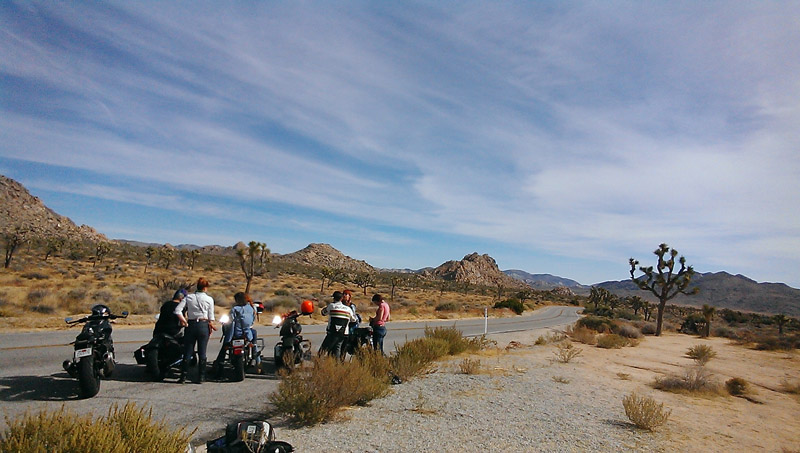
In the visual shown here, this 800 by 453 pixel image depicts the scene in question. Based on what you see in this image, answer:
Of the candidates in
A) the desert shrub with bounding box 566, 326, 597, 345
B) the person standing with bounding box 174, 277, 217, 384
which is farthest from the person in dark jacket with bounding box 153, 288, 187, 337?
the desert shrub with bounding box 566, 326, 597, 345

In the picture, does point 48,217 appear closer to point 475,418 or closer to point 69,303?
point 69,303

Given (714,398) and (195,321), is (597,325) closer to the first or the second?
(714,398)

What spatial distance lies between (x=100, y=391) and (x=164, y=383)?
1.04 m

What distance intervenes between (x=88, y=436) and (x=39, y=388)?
16.8 feet

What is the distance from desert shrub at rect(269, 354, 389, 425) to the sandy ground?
440 centimetres

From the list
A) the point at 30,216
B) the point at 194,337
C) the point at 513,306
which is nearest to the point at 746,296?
the point at 513,306

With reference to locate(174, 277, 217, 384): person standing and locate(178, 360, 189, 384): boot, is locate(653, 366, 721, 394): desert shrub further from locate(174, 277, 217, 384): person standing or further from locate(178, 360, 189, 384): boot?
locate(178, 360, 189, 384): boot

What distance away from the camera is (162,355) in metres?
8.54

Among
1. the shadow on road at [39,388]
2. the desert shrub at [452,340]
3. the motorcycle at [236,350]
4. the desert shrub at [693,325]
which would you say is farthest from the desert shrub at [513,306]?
the shadow on road at [39,388]

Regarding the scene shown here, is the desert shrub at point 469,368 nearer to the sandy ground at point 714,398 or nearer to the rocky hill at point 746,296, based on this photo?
the sandy ground at point 714,398

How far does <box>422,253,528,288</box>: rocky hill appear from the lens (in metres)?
154

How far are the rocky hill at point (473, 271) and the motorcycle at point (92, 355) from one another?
142m

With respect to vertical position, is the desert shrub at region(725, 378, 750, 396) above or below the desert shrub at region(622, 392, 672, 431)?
below

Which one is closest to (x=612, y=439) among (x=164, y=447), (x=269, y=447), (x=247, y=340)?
(x=269, y=447)
